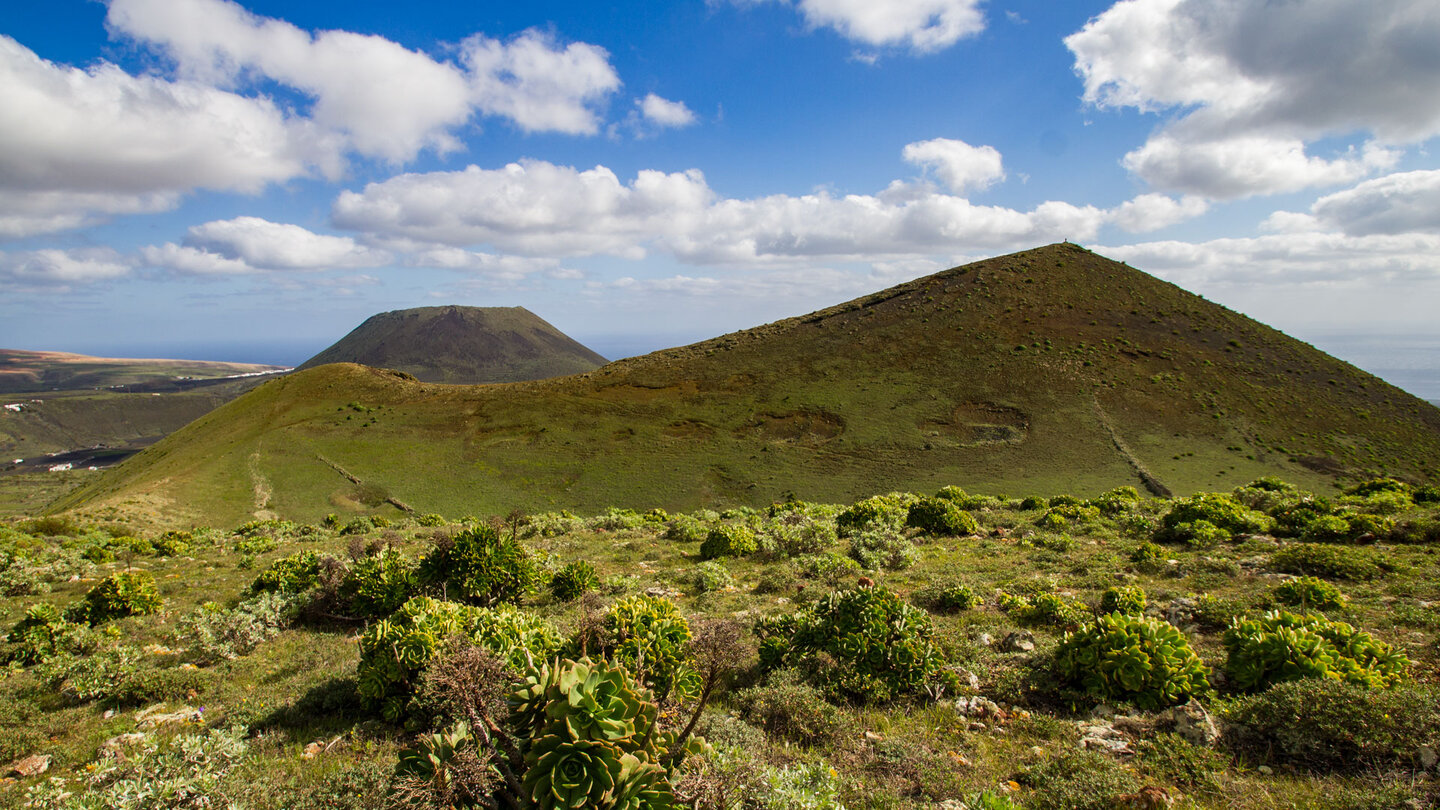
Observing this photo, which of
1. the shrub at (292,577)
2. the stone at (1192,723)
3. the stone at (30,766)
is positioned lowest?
the shrub at (292,577)

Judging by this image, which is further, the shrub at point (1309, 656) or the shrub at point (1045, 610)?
the shrub at point (1045, 610)

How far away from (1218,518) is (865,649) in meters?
12.4

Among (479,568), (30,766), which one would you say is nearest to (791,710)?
(479,568)

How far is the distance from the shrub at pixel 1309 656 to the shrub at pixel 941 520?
395 inches

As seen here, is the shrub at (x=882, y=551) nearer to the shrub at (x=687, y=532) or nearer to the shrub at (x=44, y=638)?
the shrub at (x=687, y=532)

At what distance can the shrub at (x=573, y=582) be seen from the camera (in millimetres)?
10320

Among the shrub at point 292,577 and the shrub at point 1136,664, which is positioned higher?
the shrub at point 1136,664

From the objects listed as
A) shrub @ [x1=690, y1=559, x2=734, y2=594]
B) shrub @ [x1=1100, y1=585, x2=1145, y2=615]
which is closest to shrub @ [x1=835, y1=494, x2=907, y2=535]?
shrub @ [x1=690, y1=559, x2=734, y2=594]

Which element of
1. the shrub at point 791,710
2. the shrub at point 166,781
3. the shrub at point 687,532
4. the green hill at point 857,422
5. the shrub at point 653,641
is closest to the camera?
the shrub at point 166,781

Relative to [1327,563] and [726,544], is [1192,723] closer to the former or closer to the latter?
[1327,563]

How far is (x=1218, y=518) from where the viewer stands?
13.5 m

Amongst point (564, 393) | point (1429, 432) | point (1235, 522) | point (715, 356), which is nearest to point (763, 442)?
point (715, 356)

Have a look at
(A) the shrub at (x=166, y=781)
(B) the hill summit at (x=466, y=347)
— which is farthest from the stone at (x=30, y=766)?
(B) the hill summit at (x=466, y=347)

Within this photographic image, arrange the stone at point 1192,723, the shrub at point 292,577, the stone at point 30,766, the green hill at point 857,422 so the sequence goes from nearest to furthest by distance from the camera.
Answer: the stone at point 1192,723 → the stone at point 30,766 → the shrub at point 292,577 → the green hill at point 857,422
